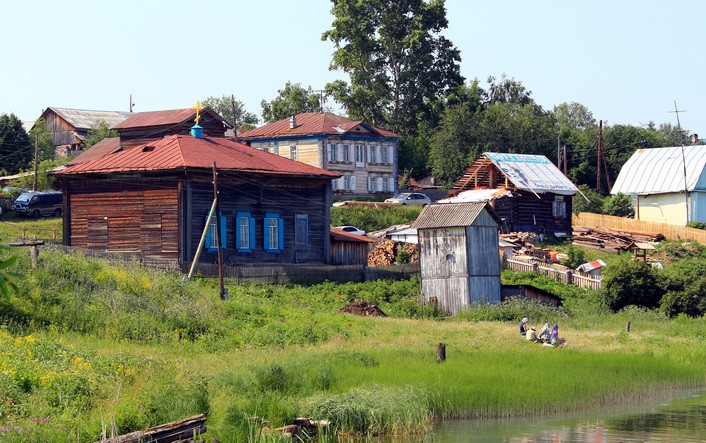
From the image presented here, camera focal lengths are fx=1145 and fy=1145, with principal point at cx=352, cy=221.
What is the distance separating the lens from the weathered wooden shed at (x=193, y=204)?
148 ft

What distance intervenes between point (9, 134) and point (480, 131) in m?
33.2

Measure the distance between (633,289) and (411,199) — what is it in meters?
27.2

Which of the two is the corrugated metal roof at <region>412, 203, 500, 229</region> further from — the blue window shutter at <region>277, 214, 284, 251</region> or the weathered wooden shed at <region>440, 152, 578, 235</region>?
the weathered wooden shed at <region>440, 152, 578, 235</region>

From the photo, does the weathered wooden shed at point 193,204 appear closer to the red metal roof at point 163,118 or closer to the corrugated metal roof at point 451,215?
the corrugated metal roof at point 451,215

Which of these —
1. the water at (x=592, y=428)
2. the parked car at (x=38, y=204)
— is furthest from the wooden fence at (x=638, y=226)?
the water at (x=592, y=428)

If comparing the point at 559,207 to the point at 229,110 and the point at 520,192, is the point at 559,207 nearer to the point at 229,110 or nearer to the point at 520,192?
the point at 520,192

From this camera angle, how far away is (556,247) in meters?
62.3

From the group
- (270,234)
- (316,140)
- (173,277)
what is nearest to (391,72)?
(316,140)

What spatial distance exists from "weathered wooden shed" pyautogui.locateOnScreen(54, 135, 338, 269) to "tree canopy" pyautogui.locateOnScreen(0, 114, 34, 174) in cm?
3090

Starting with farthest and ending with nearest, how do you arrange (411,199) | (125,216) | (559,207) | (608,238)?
(411,199) < (559,207) < (608,238) < (125,216)

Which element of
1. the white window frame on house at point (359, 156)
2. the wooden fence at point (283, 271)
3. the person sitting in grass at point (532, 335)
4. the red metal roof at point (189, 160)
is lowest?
the person sitting in grass at point (532, 335)

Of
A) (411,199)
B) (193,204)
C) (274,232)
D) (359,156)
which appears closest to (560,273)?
(274,232)

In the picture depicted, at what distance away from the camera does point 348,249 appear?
171 ft

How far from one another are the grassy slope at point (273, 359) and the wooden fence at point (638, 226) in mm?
23464
